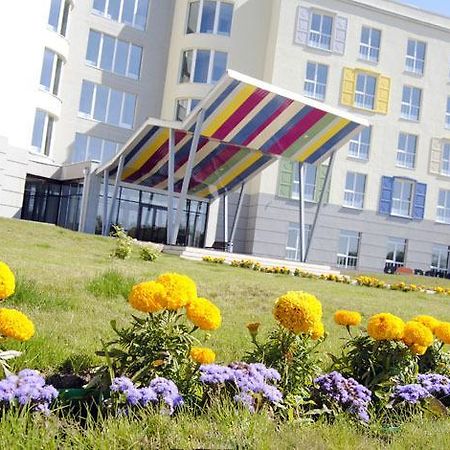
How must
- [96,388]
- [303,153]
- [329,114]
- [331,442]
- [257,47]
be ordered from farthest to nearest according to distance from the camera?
1. [257,47]
2. [303,153]
3. [329,114]
4. [96,388]
5. [331,442]

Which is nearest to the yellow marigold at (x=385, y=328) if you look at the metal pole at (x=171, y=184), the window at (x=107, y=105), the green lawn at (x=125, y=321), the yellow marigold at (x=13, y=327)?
the green lawn at (x=125, y=321)

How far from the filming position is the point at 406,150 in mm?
36094

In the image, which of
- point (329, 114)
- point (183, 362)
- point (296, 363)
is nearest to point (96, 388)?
point (183, 362)

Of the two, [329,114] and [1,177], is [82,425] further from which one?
[1,177]

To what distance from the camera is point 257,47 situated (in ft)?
111

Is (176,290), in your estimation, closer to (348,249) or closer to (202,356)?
(202,356)

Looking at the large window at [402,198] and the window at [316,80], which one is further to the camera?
the large window at [402,198]

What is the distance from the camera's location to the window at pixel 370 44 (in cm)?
3522

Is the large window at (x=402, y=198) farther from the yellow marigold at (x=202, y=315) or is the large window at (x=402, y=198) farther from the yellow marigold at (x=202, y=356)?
the yellow marigold at (x=202, y=315)

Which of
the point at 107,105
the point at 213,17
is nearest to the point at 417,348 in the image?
the point at 107,105

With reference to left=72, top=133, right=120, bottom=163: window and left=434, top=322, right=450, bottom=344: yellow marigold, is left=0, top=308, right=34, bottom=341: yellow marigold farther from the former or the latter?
left=72, top=133, right=120, bottom=163: window

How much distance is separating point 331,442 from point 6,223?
17581mm

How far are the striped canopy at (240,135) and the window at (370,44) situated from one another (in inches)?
523

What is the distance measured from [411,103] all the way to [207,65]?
40.4 feet
